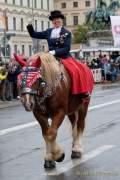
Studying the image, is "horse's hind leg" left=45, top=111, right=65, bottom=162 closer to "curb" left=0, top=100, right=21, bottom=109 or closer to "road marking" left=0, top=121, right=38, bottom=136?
"road marking" left=0, top=121, right=38, bottom=136

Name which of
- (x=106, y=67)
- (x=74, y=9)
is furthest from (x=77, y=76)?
(x=74, y=9)

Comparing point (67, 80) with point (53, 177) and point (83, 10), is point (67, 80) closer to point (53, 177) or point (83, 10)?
point (53, 177)

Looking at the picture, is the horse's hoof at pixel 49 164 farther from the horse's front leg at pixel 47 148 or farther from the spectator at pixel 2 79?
the spectator at pixel 2 79

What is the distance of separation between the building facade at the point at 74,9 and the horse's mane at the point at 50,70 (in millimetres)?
133066

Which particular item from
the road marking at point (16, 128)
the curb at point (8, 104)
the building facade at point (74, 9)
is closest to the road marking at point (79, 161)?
the road marking at point (16, 128)

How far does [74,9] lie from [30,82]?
13562 centimetres

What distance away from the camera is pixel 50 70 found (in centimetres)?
Result: 820

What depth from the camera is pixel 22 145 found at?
10758mm

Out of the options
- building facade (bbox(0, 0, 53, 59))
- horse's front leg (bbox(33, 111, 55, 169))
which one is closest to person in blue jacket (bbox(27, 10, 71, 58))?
horse's front leg (bbox(33, 111, 55, 169))

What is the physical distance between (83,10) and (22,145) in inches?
5201

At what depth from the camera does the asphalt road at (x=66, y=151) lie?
8.05 m

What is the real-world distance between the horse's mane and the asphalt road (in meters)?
1.23

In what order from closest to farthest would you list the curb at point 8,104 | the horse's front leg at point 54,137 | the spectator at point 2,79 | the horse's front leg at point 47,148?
the horse's front leg at point 54,137
the horse's front leg at point 47,148
the curb at point 8,104
the spectator at point 2,79

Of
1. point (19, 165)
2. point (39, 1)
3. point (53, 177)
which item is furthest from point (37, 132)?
point (39, 1)
